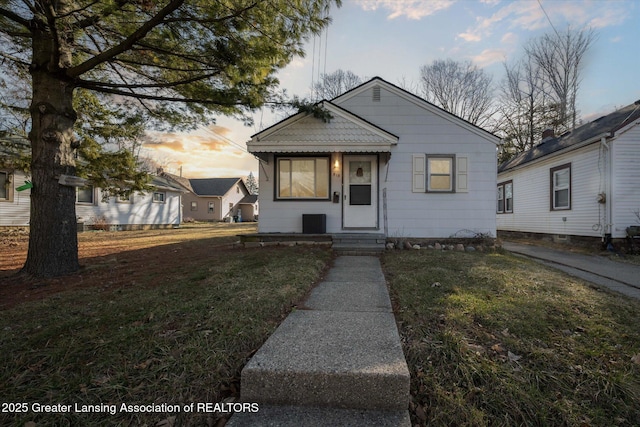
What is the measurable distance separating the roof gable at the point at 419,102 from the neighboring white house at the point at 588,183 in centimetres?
363

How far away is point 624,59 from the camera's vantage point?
35.2ft

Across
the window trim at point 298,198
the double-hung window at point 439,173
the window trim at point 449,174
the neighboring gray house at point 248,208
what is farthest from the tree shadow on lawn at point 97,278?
the neighboring gray house at point 248,208

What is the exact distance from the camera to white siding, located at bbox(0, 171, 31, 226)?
37.5 feet

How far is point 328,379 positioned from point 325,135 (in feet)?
21.6

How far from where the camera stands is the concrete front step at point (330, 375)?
1.71m

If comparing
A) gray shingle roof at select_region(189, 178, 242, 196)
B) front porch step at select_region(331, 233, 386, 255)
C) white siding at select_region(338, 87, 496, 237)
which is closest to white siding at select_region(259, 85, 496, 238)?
white siding at select_region(338, 87, 496, 237)

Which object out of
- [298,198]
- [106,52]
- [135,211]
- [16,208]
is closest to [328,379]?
[106,52]

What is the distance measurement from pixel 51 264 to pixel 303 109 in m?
5.67

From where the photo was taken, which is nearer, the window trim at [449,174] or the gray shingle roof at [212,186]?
the window trim at [449,174]

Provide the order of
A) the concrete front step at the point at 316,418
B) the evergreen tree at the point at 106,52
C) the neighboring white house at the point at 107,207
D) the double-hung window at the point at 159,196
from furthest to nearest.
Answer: the double-hung window at the point at 159,196 → the neighboring white house at the point at 107,207 → the evergreen tree at the point at 106,52 → the concrete front step at the point at 316,418

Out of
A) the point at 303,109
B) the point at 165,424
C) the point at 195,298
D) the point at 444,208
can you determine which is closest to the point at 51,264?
the point at 195,298

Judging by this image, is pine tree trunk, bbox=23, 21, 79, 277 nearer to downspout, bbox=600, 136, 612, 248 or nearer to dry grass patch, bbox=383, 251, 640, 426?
dry grass patch, bbox=383, 251, 640, 426

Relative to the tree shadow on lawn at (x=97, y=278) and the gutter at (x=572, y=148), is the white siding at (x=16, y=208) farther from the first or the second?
the gutter at (x=572, y=148)

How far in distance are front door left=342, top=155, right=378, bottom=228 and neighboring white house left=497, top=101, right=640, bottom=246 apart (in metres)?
6.95
